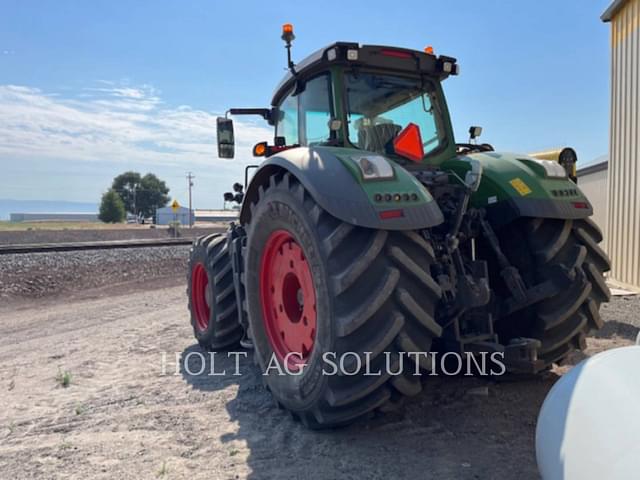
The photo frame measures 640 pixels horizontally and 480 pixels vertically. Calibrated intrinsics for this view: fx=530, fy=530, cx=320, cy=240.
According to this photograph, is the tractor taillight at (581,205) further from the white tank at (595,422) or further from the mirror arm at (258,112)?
the mirror arm at (258,112)

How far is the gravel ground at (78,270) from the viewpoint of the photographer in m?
9.28

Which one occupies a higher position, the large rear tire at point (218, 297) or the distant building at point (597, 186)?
the distant building at point (597, 186)

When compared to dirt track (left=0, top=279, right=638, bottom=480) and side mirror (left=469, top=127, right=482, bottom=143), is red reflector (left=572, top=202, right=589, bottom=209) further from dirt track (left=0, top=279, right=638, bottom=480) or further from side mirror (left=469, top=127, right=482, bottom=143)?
side mirror (left=469, top=127, right=482, bottom=143)

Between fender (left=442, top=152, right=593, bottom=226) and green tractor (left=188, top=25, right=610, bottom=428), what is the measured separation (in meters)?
0.01

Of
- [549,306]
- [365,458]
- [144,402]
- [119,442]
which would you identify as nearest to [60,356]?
[144,402]

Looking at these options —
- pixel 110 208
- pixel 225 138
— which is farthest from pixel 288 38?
pixel 110 208

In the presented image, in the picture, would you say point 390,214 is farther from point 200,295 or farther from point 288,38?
point 200,295

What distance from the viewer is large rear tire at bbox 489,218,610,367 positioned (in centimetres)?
311

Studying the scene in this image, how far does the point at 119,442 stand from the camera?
2.87 metres

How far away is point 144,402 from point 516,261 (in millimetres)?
2561

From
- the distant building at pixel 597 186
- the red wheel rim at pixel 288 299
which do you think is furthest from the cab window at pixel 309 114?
the distant building at pixel 597 186

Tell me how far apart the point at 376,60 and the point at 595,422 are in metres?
2.74

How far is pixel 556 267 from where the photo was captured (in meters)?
3.10

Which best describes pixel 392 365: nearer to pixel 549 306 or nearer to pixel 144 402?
pixel 549 306
